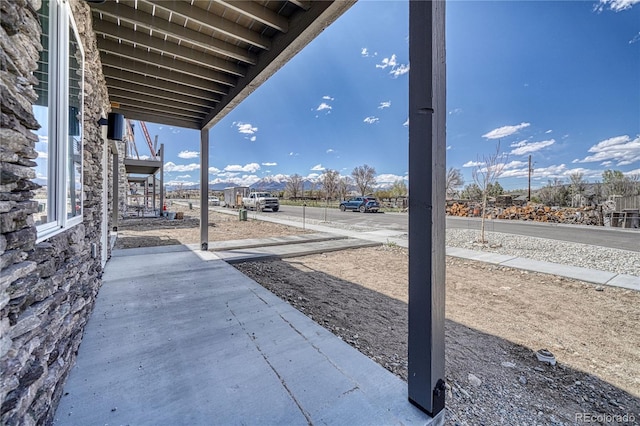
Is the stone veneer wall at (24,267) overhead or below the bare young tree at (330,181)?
below

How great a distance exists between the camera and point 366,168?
137 feet

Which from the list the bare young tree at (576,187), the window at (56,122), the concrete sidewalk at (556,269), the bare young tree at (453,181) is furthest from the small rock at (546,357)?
the bare young tree at (576,187)

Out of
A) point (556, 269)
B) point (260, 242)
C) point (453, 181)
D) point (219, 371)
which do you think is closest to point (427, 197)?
point (219, 371)

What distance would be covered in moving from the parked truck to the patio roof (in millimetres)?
21890

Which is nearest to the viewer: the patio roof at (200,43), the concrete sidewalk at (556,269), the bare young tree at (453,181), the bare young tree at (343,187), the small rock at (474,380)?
the small rock at (474,380)

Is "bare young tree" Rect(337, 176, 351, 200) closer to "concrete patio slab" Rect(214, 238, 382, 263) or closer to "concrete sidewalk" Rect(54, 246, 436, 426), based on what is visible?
"concrete patio slab" Rect(214, 238, 382, 263)

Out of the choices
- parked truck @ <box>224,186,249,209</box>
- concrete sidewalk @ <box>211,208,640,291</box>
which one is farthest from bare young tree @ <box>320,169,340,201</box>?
concrete sidewalk @ <box>211,208,640,291</box>

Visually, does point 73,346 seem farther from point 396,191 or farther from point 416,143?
point 396,191

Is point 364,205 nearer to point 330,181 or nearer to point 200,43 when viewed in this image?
point 330,181

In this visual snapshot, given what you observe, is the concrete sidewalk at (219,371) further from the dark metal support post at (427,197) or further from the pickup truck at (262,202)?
the pickup truck at (262,202)

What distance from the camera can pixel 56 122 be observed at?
1.78m

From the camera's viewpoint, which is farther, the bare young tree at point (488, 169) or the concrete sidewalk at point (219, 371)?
the bare young tree at point (488, 169)

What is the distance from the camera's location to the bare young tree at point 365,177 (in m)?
41.6

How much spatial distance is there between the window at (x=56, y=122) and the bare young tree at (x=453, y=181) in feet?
81.4
